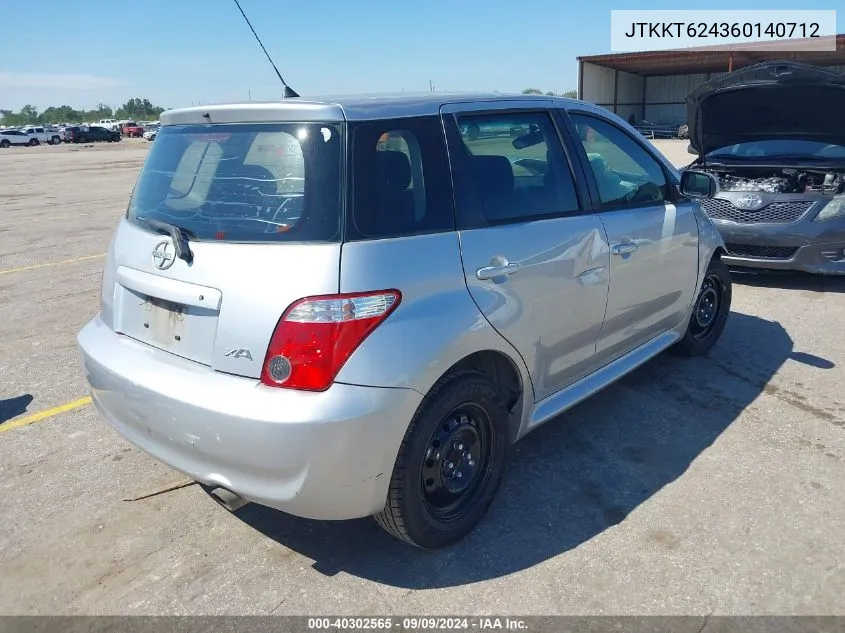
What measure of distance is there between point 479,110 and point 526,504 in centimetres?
183

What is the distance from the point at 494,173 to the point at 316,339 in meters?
1.22

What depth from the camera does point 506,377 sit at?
3037 mm

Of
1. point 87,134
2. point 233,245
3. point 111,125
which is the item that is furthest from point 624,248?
point 111,125

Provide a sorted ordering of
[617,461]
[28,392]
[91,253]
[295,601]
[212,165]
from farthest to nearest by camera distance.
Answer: [91,253] < [28,392] < [617,461] < [212,165] < [295,601]

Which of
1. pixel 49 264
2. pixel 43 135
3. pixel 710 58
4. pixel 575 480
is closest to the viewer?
pixel 575 480

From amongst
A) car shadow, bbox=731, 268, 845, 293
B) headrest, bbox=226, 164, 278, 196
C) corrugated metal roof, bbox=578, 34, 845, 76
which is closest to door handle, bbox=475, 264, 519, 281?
headrest, bbox=226, 164, 278, 196

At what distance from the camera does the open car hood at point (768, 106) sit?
611cm

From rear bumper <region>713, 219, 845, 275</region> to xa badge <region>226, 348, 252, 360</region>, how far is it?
5.25m

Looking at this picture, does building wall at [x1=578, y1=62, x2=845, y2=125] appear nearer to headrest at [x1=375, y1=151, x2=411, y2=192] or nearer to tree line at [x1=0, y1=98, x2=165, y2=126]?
headrest at [x1=375, y1=151, x2=411, y2=192]

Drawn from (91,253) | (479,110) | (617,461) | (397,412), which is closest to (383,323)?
(397,412)

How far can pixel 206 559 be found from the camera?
2773mm

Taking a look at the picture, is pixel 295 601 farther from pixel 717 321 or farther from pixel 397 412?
pixel 717 321


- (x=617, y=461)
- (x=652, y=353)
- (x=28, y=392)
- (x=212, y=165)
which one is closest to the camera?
(x=212, y=165)

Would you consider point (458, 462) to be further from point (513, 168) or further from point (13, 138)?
point (13, 138)
